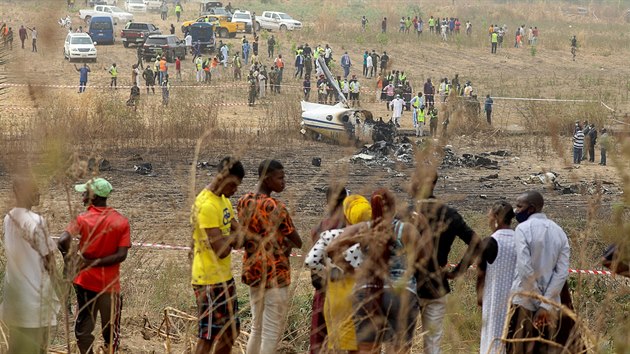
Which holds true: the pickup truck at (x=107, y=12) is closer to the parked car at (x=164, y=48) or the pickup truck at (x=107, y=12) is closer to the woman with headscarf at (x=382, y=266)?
the parked car at (x=164, y=48)

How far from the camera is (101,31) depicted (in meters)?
47.2

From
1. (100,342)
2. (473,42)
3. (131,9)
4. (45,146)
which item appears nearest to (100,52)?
(131,9)

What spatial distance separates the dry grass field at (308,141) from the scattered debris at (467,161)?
23.6 inches

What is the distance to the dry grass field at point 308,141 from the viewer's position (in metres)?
3.17

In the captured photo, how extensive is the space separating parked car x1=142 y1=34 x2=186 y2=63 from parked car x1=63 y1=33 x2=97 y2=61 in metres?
2.26

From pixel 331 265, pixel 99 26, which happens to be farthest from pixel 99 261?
pixel 99 26

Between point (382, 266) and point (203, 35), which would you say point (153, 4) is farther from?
point (382, 266)

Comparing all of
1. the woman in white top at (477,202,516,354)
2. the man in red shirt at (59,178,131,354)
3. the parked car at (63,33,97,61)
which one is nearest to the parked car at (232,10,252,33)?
the parked car at (63,33,97,61)

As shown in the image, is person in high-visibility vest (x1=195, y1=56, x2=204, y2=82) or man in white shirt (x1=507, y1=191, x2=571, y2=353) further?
person in high-visibility vest (x1=195, y1=56, x2=204, y2=82)

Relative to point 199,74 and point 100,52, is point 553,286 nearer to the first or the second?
point 199,74

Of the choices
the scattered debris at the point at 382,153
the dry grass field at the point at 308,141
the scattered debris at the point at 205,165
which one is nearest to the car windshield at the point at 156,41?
the dry grass field at the point at 308,141

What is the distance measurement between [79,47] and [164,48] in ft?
12.4

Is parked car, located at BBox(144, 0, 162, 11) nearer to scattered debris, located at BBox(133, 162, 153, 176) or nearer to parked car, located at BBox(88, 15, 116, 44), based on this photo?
parked car, located at BBox(88, 15, 116, 44)

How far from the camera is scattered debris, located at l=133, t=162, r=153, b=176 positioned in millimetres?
22094
